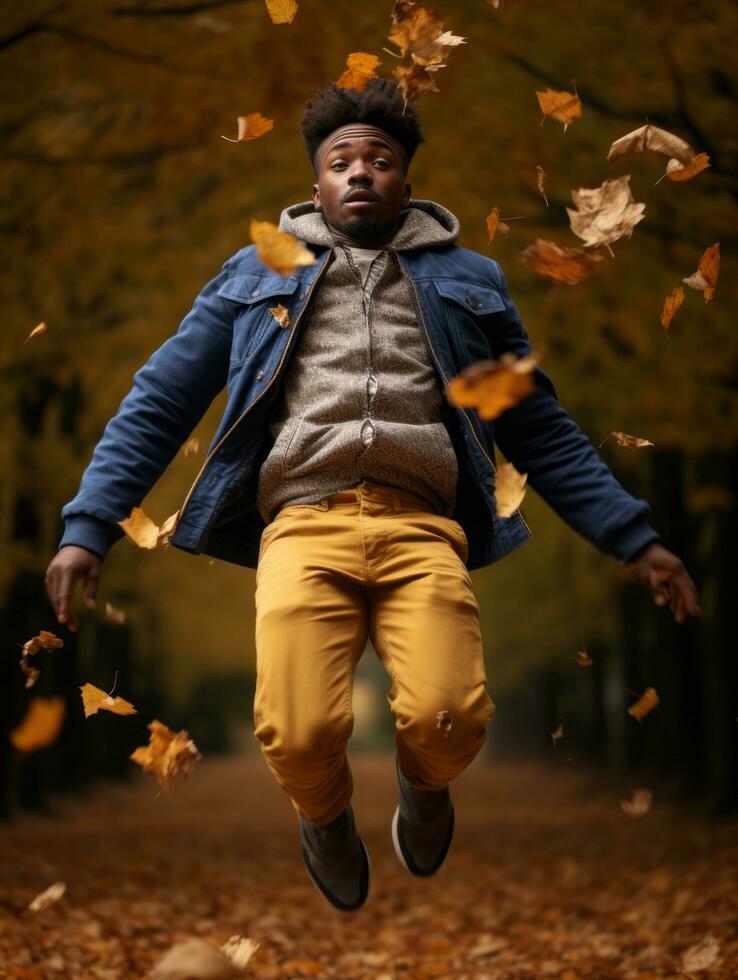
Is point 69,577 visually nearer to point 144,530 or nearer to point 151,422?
point 144,530

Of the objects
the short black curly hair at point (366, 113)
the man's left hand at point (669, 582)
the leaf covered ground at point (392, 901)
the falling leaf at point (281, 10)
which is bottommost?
the leaf covered ground at point (392, 901)

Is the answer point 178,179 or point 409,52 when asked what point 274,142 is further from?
point 409,52

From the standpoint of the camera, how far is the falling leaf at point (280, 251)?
4.04 meters

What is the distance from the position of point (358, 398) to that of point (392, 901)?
580 cm

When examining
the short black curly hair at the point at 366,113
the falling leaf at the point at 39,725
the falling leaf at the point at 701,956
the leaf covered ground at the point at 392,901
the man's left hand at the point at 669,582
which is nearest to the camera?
the man's left hand at the point at 669,582

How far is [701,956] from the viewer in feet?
18.7

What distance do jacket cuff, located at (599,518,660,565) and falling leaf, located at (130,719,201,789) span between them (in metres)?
1.57

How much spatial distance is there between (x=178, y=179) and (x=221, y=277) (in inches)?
240

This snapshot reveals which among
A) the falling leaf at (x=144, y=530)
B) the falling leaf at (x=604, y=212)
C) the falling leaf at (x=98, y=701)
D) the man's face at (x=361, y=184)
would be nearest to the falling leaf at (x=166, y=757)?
the falling leaf at (x=98, y=701)

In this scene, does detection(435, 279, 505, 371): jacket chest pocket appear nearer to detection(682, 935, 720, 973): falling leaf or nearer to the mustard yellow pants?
the mustard yellow pants

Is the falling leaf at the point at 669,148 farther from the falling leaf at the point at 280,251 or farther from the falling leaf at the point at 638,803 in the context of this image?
the falling leaf at the point at 638,803

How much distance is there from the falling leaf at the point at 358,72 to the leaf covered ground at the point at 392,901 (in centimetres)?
380

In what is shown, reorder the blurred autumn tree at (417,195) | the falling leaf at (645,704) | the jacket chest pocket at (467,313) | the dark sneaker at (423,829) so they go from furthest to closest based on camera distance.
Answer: the blurred autumn tree at (417,195) < the falling leaf at (645,704) < the dark sneaker at (423,829) < the jacket chest pocket at (467,313)

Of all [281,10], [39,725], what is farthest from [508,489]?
[39,725]
